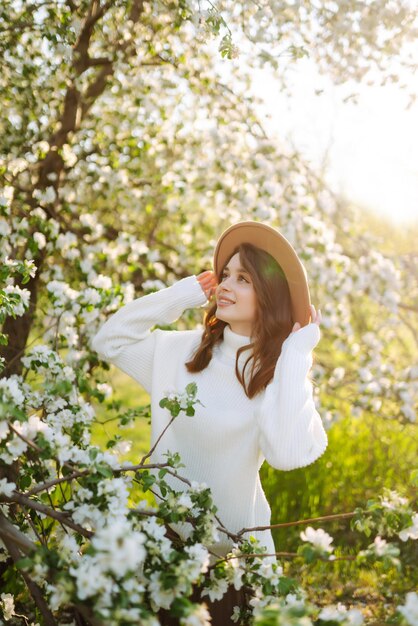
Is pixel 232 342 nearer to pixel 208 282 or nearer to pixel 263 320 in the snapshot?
pixel 263 320

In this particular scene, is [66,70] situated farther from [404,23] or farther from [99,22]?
[404,23]

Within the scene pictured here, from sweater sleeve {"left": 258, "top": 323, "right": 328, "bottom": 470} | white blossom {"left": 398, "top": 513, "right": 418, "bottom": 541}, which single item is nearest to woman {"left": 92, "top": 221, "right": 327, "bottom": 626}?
sweater sleeve {"left": 258, "top": 323, "right": 328, "bottom": 470}

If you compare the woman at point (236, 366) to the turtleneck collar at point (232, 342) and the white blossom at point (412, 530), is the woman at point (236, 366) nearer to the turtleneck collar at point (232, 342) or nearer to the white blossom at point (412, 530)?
the turtleneck collar at point (232, 342)

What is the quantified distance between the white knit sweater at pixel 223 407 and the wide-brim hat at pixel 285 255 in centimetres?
14

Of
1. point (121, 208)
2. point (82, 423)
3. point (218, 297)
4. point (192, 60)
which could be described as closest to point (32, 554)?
point (82, 423)

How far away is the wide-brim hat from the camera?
2.23 metres

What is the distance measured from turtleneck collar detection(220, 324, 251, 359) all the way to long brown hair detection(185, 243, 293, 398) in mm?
23

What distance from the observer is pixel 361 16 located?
3.32 meters

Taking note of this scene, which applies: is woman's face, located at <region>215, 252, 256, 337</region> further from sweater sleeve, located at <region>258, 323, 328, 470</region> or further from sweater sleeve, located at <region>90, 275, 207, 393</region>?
sweater sleeve, located at <region>258, 323, 328, 470</region>

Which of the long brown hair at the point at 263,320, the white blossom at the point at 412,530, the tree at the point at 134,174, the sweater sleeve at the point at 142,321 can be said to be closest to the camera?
the white blossom at the point at 412,530

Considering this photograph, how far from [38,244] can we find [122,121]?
1469 mm

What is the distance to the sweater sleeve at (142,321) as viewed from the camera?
2365mm

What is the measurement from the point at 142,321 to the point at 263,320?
44 centimetres

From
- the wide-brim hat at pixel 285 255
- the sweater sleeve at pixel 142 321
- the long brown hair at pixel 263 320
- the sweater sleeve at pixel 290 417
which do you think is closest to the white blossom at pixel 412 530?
the sweater sleeve at pixel 290 417
